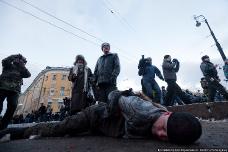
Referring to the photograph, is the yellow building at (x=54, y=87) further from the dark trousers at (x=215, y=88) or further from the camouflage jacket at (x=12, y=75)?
the camouflage jacket at (x=12, y=75)

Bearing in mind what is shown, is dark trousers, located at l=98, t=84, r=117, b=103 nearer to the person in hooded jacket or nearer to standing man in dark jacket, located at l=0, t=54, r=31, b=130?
the person in hooded jacket

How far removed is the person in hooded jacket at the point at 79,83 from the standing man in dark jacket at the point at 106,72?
0.29m

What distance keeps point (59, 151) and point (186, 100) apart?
663cm

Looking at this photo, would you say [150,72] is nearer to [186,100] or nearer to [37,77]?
[186,100]

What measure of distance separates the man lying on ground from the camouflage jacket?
1.39 m

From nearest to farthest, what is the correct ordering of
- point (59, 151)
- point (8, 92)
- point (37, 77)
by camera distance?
point (59, 151) → point (8, 92) → point (37, 77)

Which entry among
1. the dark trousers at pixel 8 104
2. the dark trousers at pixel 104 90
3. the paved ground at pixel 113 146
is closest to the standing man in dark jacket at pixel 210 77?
the dark trousers at pixel 104 90

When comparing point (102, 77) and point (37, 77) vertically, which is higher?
point (37, 77)

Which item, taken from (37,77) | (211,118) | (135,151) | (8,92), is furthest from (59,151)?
(37,77)

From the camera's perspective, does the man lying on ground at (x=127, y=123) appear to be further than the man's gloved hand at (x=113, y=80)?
No

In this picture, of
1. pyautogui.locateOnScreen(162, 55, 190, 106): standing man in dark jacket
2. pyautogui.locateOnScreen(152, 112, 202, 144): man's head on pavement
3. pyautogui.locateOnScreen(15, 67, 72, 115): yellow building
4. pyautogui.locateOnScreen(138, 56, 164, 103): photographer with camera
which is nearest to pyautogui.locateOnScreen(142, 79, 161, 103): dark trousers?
pyautogui.locateOnScreen(138, 56, 164, 103): photographer with camera

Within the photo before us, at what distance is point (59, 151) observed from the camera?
315 centimetres

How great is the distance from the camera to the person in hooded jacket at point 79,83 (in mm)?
6230

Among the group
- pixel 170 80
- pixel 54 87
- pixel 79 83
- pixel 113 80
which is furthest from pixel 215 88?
pixel 54 87
